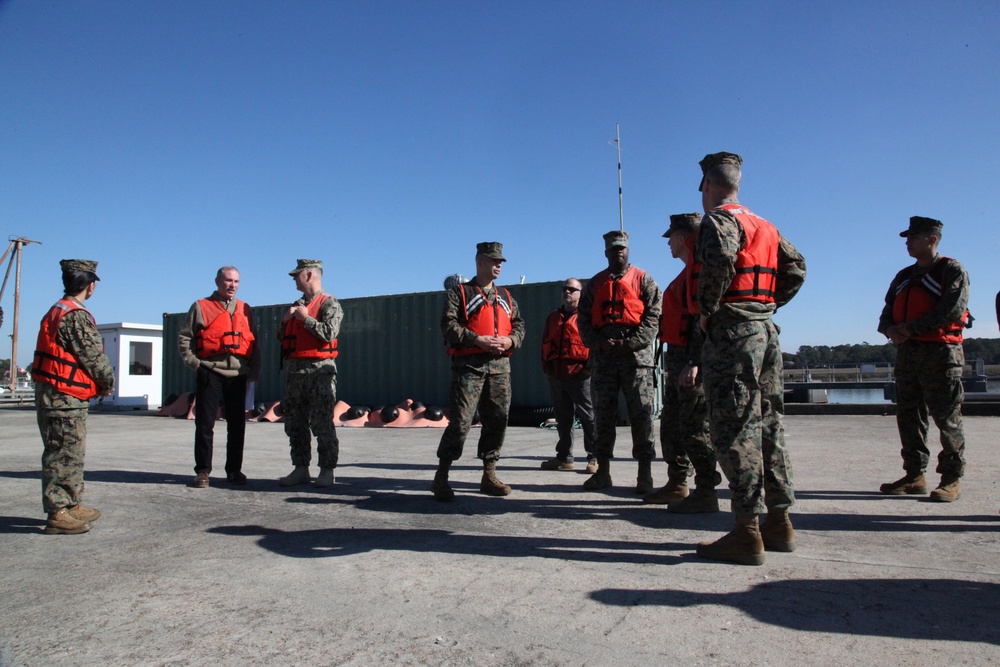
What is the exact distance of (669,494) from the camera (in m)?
4.28

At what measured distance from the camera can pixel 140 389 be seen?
22875 mm

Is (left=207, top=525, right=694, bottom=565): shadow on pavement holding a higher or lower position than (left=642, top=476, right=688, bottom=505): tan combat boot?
lower

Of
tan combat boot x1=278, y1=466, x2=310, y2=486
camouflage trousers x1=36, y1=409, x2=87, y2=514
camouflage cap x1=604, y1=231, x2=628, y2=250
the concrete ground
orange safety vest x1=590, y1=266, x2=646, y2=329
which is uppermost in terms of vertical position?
camouflage cap x1=604, y1=231, x2=628, y2=250

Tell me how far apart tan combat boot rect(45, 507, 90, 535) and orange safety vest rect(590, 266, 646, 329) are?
3.40 meters

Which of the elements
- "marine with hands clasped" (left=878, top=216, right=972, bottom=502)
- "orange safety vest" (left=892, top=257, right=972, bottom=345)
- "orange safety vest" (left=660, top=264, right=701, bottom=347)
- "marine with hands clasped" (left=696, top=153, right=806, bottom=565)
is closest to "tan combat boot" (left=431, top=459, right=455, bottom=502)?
"orange safety vest" (left=660, top=264, right=701, bottom=347)

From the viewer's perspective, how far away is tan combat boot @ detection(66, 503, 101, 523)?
3766mm

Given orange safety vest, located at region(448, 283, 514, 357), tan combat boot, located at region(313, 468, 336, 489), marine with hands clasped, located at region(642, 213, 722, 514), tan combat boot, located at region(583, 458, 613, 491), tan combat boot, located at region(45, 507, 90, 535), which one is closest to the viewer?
tan combat boot, located at region(45, 507, 90, 535)

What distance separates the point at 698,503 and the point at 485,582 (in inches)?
→ 71.1

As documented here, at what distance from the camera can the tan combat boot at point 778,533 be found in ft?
10.0

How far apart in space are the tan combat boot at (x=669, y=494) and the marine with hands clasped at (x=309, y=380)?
2.37 meters

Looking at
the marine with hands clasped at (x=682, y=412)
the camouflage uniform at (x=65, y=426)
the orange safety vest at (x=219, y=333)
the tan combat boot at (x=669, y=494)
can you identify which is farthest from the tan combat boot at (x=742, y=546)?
the orange safety vest at (x=219, y=333)

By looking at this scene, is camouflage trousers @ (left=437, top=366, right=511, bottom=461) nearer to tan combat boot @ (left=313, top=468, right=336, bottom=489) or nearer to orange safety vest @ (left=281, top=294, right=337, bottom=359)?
tan combat boot @ (left=313, top=468, right=336, bottom=489)

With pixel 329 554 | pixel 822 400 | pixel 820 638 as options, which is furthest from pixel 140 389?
pixel 820 638

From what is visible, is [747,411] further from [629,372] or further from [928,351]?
[928,351]
